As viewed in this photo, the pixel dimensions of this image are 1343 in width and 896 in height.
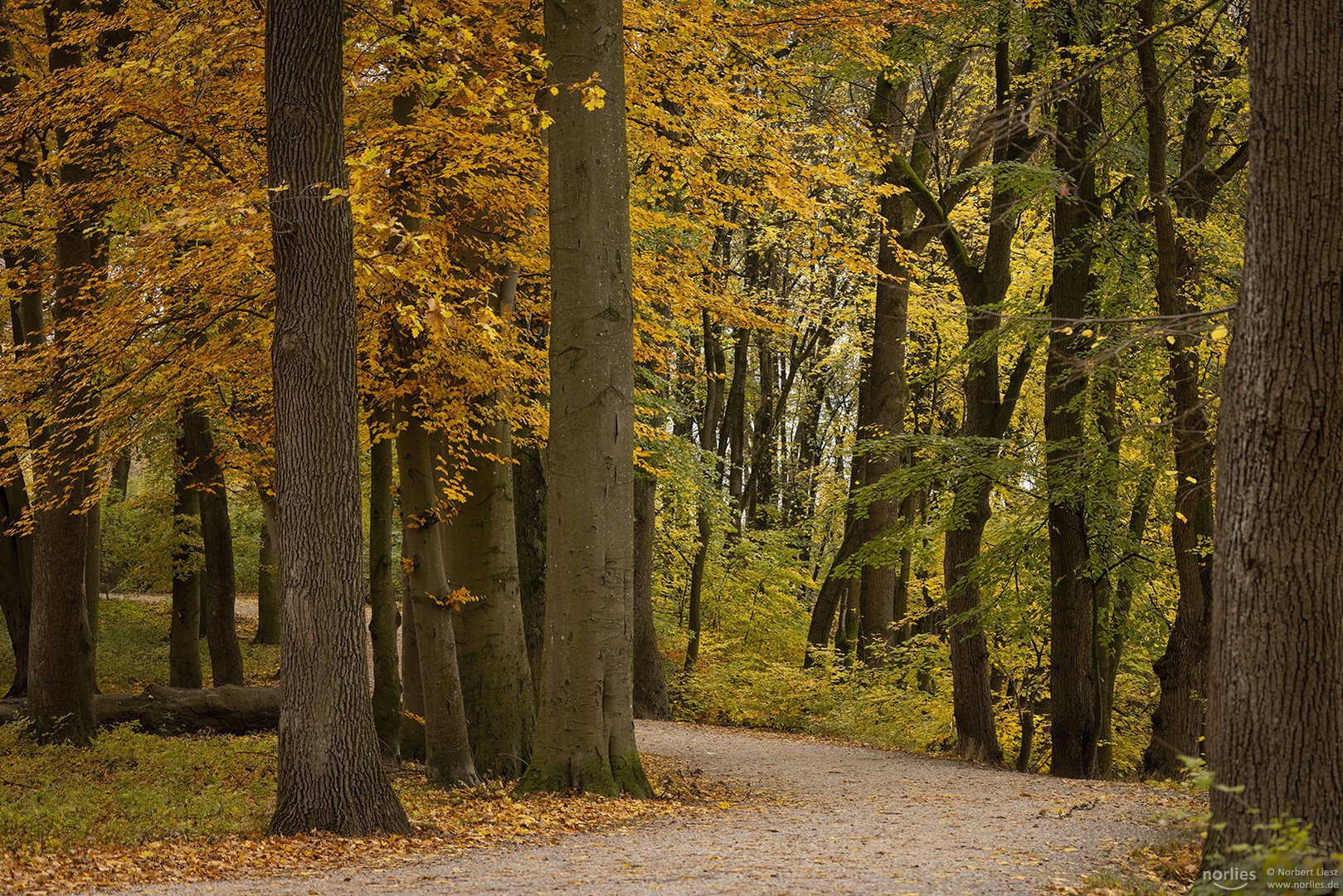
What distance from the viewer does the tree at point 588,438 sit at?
831 centimetres

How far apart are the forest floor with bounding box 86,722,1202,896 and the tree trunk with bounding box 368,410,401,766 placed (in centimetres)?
428

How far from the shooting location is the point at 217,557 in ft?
51.1

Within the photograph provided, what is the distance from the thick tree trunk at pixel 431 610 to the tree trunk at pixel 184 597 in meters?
7.23

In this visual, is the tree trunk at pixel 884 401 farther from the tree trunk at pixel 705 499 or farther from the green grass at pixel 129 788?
the green grass at pixel 129 788

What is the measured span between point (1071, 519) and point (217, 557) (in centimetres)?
1250

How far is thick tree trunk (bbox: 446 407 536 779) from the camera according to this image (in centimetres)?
1029

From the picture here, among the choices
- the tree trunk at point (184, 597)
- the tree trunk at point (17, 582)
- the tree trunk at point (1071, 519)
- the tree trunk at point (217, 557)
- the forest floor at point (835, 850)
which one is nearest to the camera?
the forest floor at point (835, 850)

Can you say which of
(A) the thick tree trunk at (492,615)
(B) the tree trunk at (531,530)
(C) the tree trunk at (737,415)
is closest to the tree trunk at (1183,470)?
(A) the thick tree trunk at (492,615)

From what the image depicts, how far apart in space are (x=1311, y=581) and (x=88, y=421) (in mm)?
→ 9719

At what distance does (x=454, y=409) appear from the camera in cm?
959

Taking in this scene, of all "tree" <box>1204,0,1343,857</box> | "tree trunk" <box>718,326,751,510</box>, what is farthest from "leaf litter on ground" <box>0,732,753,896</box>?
"tree trunk" <box>718,326,751,510</box>

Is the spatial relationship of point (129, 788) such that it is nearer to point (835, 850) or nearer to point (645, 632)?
point (835, 850)

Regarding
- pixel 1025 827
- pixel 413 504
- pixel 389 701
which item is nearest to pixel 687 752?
pixel 389 701

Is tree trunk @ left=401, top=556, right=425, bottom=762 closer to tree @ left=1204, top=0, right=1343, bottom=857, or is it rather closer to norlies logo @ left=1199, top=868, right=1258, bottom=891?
norlies logo @ left=1199, top=868, right=1258, bottom=891
